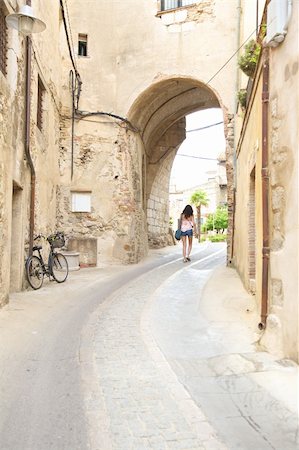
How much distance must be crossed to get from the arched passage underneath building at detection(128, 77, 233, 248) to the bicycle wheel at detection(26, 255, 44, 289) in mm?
6484

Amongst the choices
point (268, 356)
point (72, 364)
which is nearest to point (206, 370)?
point (268, 356)

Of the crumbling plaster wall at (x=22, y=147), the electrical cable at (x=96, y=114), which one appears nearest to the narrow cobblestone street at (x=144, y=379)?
the crumbling plaster wall at (x=22, y=147)

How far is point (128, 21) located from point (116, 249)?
286 inches

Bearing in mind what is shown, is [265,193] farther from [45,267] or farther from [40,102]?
[40,102]

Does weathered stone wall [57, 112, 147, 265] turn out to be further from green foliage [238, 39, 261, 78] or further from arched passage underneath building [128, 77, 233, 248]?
green foliage [238, 39, 261, 78]

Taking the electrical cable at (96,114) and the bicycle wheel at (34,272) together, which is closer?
the bicycle wheel at (34,272)

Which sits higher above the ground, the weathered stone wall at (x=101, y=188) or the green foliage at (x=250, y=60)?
the green foliage at (x=250, y=60)

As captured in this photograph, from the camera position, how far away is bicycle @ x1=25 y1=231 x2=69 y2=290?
7.77 m

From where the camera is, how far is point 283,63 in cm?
395

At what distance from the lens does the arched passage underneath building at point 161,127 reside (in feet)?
44.5

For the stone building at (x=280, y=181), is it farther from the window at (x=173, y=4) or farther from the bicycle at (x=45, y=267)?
the window at (x=173, y=4)

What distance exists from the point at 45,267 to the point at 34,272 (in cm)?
61

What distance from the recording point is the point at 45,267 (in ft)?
28.1

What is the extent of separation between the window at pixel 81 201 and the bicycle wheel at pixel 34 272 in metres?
4.21
